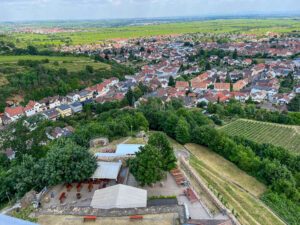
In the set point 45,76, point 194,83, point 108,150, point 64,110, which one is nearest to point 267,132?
point 108,150

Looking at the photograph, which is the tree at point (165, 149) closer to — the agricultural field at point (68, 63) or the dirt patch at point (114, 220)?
the dirt patch at point (114, 220)

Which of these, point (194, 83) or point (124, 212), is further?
point (194, 83)

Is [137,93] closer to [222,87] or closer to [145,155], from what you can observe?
[222,87]

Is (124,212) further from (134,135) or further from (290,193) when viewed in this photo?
(290,193)

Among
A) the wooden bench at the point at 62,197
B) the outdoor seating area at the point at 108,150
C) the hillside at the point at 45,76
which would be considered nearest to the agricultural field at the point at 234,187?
the outdoor seating area at the point at 108,150

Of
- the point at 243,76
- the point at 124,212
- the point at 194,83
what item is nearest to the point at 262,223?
the point at 124,212

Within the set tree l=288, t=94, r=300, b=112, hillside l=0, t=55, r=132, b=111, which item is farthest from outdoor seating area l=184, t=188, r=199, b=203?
hillside l=0, t=55, r=132, b=111
